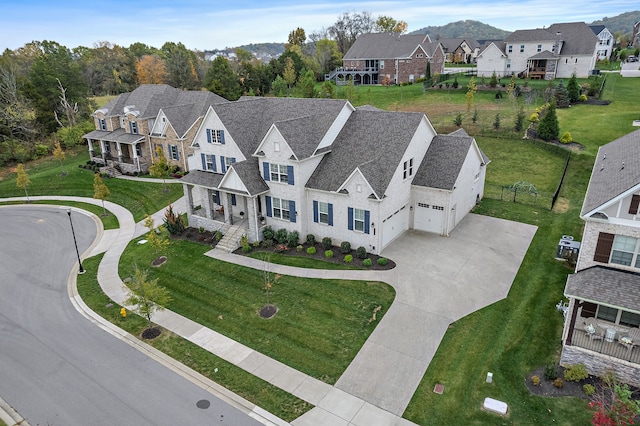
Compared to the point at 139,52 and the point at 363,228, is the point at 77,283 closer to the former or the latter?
the point at 363,228

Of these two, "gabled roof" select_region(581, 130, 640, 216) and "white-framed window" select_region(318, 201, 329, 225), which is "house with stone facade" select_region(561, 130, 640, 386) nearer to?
"gabled roof" select_region(581, 130, 640, 216)

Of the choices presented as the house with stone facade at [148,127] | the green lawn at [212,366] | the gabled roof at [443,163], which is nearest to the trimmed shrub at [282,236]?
the gabled roof at [443,163]

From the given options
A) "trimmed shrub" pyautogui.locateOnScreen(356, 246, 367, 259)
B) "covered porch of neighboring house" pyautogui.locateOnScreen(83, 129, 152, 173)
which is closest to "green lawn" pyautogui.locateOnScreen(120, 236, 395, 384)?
"trimmed shrub" pyautogui.locateOnScreen(356, 246, 367, 259)

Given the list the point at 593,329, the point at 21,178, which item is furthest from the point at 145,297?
the point at 21,178

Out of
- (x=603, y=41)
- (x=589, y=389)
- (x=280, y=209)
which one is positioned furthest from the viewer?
(x=603, y=41)

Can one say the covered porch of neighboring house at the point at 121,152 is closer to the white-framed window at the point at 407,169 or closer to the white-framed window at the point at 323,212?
the white-framed window at the point at 323,212

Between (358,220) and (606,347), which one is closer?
(606,347)

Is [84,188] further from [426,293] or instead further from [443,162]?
[426,293]
